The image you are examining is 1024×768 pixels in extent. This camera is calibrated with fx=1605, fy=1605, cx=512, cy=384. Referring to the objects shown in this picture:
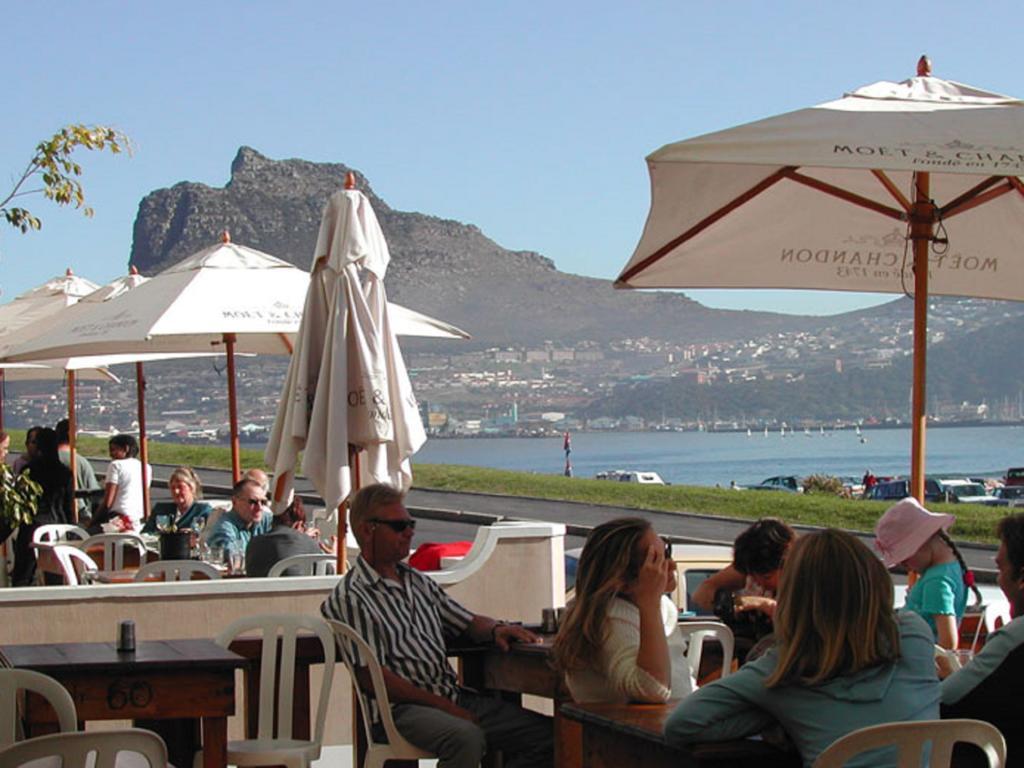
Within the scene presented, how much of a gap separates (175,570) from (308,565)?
0.73 meters

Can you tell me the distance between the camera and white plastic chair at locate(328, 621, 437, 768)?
5691 millimetres

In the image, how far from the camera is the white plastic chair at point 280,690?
5809 mm

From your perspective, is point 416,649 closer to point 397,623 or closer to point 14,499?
point 397,623

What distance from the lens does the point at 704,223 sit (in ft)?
24.0

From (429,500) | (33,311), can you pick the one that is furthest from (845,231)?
(429,500)

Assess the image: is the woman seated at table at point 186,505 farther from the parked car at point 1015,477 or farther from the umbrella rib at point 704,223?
the parked car at point 1015,477

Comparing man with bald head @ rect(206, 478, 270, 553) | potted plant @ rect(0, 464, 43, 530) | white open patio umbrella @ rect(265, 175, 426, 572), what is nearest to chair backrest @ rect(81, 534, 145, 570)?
man with bald head @ rect(206, 478, 270, 553)

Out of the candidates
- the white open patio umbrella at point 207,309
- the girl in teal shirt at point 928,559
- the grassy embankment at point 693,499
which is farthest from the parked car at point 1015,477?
the girl in teal shirt at point 928,559

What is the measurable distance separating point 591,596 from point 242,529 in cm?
574

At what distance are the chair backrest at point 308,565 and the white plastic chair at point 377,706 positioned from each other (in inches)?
107

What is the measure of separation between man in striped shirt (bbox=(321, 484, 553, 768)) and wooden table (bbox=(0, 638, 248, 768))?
2.46ft

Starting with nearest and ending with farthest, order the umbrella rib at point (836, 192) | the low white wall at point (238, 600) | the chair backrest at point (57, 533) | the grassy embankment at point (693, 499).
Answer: the umbrella rib at point (836, 192) → the low white wall at point (238, 600) → the chair backrest at point (57, 533) → the grassy embankment at point (693, 499)

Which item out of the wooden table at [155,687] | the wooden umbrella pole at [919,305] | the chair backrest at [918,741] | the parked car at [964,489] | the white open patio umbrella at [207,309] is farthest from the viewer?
the parked car at [964,489]

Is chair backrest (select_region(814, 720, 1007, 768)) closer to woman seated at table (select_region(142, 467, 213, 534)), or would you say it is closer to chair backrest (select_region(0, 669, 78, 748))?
chair backrest (select_region(0, 669, 78, 748))
